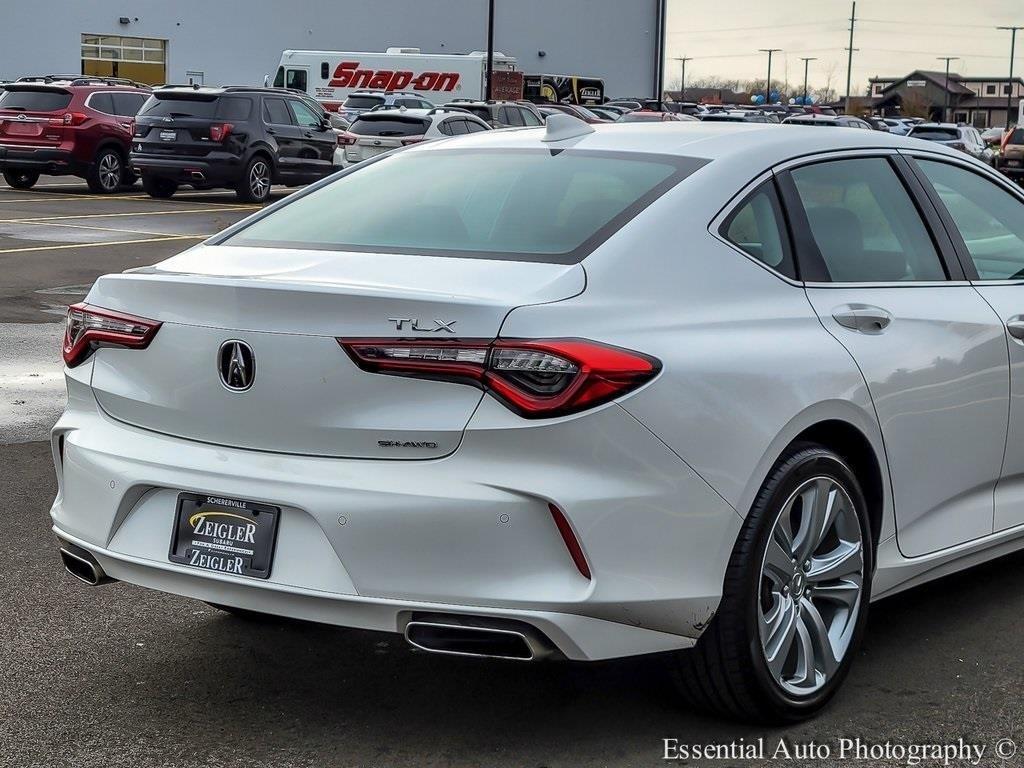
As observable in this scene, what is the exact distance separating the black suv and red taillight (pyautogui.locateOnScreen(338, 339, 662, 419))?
21883 mm

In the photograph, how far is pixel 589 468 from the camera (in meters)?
3.39

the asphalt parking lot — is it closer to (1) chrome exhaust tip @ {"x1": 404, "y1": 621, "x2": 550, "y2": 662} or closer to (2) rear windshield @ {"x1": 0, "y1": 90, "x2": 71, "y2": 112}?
(1) chrome exhaust tip @ {"x1": 404, "y1": 621, "x2": 550, "y2": 662}

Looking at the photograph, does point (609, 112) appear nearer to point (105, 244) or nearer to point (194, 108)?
point (194, 108)

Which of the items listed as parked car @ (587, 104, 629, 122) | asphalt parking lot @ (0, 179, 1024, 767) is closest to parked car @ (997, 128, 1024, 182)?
parked car @ (587, 104, 629, 122)

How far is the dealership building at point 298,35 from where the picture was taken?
63625mm

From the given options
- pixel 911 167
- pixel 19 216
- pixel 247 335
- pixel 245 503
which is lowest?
pixel 19 216

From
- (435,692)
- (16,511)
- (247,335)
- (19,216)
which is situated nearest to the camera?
(247,335)

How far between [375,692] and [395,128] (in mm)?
24229

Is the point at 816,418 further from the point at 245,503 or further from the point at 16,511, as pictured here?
the point at 16,511

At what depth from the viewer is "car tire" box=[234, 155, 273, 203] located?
25047 mm

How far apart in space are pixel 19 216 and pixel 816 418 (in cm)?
1938

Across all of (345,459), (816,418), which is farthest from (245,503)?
(816,418)

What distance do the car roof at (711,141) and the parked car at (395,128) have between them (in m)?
22.4

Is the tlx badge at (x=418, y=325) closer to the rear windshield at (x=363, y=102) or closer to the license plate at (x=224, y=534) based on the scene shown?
the license plate at (x=224, y=534)
